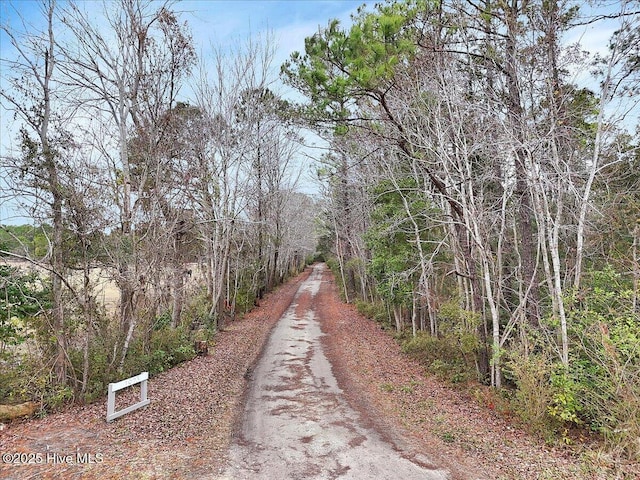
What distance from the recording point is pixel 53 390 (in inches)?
228

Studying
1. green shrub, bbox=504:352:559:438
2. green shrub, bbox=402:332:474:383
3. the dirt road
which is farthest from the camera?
green shrub, bbox=402:332:474:383

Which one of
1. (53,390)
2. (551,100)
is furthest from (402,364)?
(53,390)

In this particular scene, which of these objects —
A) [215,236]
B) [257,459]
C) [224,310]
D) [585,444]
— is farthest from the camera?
Result: [224,310]

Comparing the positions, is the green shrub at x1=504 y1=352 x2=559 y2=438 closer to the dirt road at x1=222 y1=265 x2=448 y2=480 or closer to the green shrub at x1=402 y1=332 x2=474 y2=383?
the dirt road at x1=222 y1=265 x2=448 y2=480

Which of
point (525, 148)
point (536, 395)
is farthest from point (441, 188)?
point (536, 395)

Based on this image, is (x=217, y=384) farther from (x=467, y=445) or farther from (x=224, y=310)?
(x=224, y=310)

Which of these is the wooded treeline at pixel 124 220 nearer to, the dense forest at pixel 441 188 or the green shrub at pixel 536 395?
the dense forest at pixel 441 188

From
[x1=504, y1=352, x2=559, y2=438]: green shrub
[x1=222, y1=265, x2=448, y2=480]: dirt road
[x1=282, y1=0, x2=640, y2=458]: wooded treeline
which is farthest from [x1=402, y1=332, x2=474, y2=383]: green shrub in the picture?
[x1=222, y1=265, x2=448, y2=480]: dirt road

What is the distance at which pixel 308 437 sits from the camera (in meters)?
5.23

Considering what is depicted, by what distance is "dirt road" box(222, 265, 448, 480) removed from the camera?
4.33 metres

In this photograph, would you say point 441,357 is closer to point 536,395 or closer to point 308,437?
point 536,395

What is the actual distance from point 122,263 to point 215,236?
5987 mm

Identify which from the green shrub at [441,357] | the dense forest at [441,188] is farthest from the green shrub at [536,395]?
the green shrub at [441,357]

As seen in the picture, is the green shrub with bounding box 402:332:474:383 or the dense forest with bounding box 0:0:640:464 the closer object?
the dense forest with bounding box 0:0:640:464
